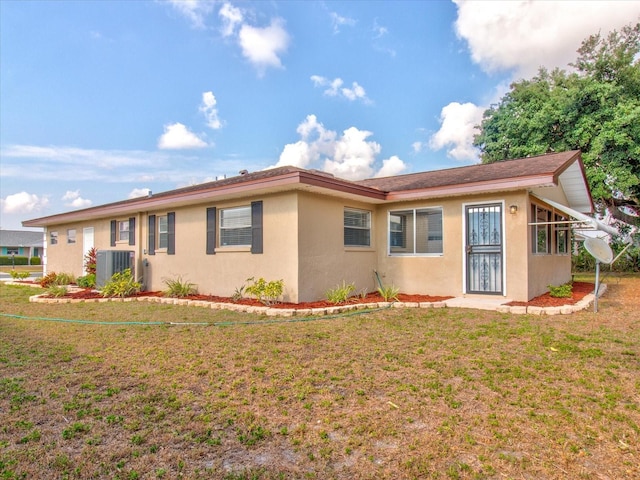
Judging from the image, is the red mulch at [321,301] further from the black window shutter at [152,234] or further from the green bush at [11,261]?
the green bush at [11,261]

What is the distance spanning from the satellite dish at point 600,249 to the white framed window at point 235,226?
282 inches

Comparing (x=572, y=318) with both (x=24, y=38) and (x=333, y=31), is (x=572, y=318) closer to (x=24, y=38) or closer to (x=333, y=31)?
(x=333, y=31)

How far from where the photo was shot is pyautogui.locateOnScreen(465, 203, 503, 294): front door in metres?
8.92

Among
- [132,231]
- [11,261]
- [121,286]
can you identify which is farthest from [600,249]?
[11,261]

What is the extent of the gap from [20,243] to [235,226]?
55166 millimetres

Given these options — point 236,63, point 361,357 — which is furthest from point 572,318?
point 236,63

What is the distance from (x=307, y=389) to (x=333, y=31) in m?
12.5

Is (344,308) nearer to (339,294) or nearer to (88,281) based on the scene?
(339,294)

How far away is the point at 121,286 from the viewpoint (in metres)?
11.0

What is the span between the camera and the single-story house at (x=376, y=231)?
860cm

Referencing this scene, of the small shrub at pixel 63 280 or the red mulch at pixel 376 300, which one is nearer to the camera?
the red mulch at pixel 376 300

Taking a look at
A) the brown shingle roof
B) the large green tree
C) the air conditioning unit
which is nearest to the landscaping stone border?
the brown shingle roof

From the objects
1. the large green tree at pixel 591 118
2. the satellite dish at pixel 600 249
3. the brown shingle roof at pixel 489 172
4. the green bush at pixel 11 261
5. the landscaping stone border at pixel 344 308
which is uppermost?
the large green tree at pixel 591 118

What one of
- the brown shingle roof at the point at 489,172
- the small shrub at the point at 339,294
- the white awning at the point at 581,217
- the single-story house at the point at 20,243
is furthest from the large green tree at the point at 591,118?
the single-story house at the point at 20,243
